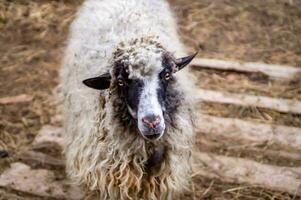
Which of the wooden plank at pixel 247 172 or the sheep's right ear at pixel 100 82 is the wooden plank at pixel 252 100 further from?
the sheep's right ear at pixel 100 82

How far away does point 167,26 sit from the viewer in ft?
12.9

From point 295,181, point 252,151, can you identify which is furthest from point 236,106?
point 295,181

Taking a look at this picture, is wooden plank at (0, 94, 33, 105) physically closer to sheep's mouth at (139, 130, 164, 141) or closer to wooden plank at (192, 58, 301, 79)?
wooden plank at (192, 58, 301, 79)

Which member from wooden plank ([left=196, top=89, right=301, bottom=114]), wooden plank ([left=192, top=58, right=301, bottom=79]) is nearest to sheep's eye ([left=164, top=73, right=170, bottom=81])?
wooden plank ([left=196, top=89, right=301, bottom=114])

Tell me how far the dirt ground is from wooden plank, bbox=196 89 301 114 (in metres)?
0.06

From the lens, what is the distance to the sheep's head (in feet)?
8.96

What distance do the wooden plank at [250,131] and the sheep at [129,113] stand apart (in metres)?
1.09

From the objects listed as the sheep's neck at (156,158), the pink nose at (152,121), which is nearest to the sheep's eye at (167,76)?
the pink nose at (152,121)

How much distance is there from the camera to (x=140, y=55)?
2883mm

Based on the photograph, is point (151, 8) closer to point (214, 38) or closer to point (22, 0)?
point (214, 38)

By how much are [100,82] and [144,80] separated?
32cm

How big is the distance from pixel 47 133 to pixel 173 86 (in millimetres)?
1997

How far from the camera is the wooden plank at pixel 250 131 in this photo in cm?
447

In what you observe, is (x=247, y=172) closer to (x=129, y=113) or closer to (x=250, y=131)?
(x=250, y=131)
